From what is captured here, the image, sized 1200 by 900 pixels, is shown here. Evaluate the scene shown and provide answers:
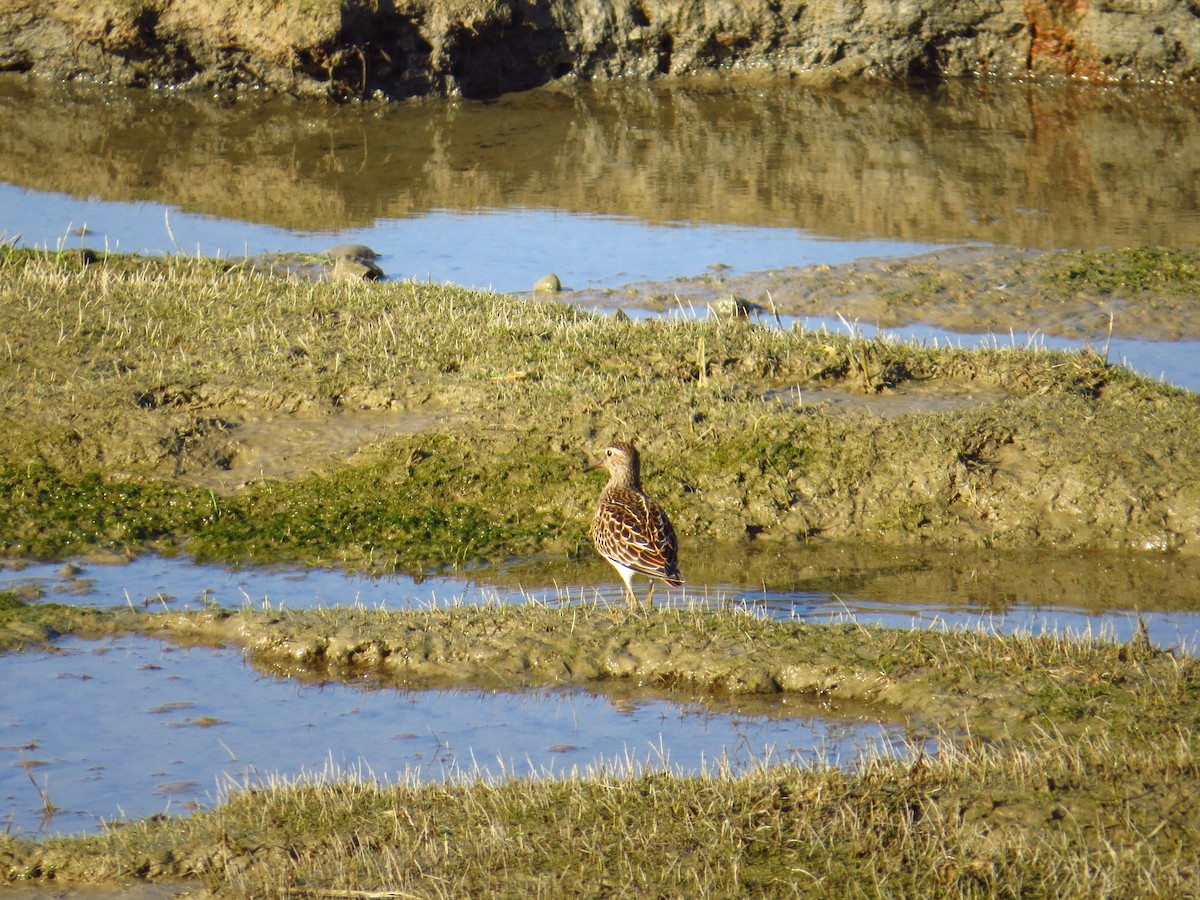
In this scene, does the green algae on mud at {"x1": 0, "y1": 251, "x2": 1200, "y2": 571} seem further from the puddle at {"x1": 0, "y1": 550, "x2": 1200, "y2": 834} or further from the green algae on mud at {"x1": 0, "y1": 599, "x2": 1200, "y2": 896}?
the green algae on mud at {"x1": 0, "y1": 599, "x2": 1200, "y2": 896}

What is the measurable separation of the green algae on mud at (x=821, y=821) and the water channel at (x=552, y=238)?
40 centimetres

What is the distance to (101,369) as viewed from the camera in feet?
36.9

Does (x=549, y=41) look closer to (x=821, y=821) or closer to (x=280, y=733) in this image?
(x=280, y=733)

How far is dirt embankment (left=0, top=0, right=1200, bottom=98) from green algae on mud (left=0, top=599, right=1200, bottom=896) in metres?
19.0

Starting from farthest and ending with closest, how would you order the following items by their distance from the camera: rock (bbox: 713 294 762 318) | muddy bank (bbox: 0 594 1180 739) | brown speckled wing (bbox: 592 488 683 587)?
1. rock (bbox: 713 294 762 318)
2. brown speckled wing (bbox: 592 488 683 587)
3. muddy bank (bbox: 0 594 1180 739)

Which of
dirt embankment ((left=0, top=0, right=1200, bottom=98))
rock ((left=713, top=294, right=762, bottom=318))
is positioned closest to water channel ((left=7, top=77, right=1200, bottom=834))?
dirt embankment ((left=0, top=0, right=1200, bottom=98))

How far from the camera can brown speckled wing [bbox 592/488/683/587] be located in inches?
313

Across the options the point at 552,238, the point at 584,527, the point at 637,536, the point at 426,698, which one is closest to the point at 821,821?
the point at 426,698

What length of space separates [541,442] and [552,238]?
7143mm

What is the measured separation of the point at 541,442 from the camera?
10219 millimetres

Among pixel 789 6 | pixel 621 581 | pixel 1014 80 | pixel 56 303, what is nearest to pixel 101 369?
pixel 56 303

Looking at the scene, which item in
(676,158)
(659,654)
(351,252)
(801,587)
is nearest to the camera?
(659,654)

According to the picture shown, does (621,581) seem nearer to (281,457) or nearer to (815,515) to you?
(815,515)

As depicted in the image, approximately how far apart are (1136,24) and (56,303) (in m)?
19.0
